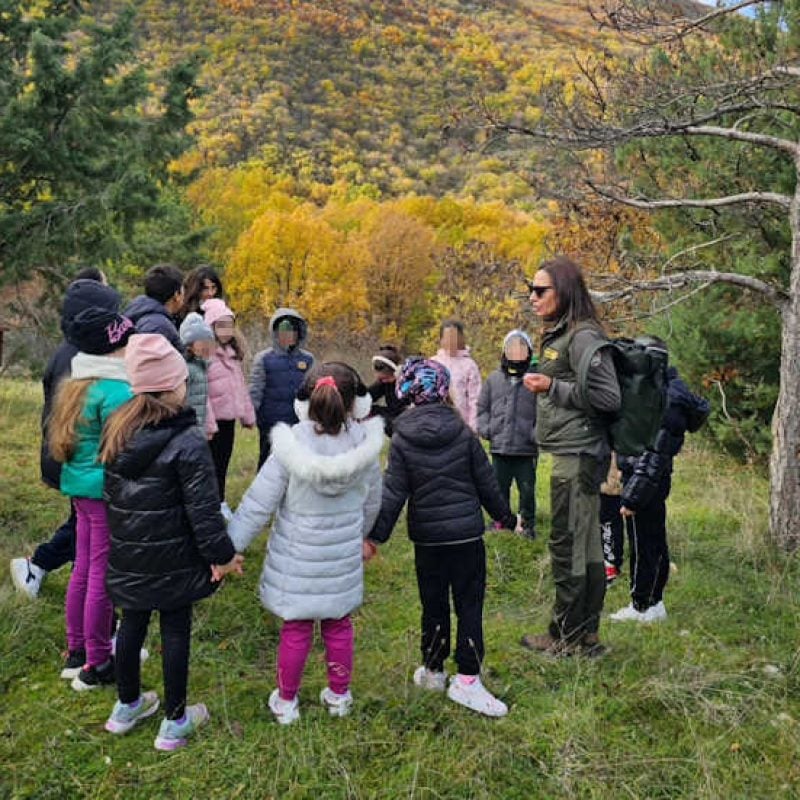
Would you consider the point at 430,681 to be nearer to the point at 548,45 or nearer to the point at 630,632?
the point at 630,632

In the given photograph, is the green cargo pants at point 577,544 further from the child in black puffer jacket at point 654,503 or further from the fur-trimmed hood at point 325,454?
the fur-trimmed hood at point 325,454

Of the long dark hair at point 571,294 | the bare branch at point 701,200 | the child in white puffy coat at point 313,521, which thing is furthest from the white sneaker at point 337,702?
the bare branch at point 701,200

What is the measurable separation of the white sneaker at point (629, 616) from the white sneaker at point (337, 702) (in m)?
1.92

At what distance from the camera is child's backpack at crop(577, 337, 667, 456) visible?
3496 millimetres

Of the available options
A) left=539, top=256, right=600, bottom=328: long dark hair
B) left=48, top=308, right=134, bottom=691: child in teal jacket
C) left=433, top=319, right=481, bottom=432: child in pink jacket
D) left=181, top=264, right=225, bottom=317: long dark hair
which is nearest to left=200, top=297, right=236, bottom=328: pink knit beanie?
left=181, top=264, right=225, bottom=317: long dark hair

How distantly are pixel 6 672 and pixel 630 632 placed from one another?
3.38m

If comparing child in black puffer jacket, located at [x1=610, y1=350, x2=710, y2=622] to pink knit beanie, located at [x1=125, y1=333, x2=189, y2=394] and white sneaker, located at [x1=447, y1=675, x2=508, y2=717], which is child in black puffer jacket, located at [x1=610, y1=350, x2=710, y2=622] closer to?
white sneaker, located at [x1=447, y1=675, x2=508, y2=717]

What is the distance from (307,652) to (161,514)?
93 cm

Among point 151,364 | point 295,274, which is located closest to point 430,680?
point 151,364

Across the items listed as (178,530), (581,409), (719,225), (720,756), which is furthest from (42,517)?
(719,225)

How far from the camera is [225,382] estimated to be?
5051 millimetres

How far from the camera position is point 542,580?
16.4 ft

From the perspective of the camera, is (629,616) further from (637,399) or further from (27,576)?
(27,576)

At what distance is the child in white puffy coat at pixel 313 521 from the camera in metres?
2.94
